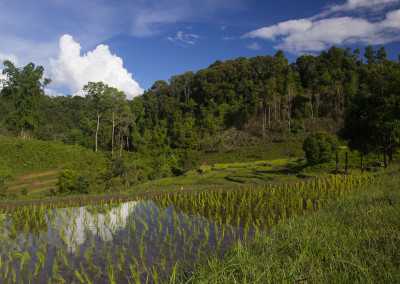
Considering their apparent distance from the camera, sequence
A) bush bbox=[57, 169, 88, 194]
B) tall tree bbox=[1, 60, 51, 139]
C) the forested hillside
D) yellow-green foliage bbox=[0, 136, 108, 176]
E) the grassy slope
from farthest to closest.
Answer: the forested hillside, tall tree bbox=[1, 60, 51, 139], yellow-green foliage bbox=[0, 136, 108, 176], the grassy slope, bush bbox=[57, 169, 88, 194]

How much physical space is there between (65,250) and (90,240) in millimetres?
699

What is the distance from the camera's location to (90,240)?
265 inches

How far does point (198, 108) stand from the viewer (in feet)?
201

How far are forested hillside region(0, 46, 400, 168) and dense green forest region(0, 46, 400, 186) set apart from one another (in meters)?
0.18

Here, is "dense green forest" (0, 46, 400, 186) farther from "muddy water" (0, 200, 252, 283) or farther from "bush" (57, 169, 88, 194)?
"muddy water" (0, 200, 252, 283)

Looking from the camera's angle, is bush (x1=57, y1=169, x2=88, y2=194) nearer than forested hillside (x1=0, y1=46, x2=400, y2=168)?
Yes

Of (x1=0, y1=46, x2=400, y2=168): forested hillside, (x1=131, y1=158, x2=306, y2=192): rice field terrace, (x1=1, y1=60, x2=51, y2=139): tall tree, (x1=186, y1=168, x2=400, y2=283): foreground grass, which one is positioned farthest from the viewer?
(x1=0, y1=46, x2=400, y2=168): forested hillside

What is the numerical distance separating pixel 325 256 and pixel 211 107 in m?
54.3

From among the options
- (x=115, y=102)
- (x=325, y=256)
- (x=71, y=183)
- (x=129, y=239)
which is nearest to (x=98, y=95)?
(x=115, y=102)

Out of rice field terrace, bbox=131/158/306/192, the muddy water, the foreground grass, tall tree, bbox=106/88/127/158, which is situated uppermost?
tall tree, bbox=106/88/127/158

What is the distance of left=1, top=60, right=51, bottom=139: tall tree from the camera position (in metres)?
35.5

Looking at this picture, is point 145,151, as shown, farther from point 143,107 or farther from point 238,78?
point 238,78

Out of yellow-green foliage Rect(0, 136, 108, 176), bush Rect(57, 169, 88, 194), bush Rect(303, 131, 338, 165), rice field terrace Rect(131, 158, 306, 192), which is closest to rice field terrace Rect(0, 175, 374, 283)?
rice field terrace Rect(131, 158, 306, 192)

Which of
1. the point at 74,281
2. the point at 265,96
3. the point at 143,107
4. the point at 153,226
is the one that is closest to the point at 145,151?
the point at 143,107
